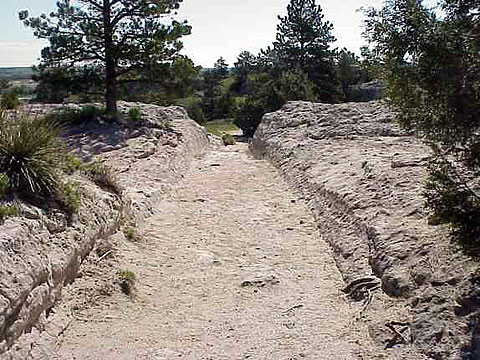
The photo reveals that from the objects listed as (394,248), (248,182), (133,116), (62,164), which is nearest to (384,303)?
(394,248)

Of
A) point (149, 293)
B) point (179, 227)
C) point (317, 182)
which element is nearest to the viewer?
point (149, 293)

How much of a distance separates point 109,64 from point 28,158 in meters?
11.7

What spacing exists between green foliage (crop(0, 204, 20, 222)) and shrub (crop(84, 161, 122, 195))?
2.83 meters

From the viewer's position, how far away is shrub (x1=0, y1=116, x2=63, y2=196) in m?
6.57

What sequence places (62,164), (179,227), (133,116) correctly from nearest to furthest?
(62,164) → (179,227) → (133,116)

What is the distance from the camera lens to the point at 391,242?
7.20 m

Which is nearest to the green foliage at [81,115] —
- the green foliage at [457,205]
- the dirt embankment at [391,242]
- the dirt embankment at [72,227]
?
the dirt embankment at [72,227]

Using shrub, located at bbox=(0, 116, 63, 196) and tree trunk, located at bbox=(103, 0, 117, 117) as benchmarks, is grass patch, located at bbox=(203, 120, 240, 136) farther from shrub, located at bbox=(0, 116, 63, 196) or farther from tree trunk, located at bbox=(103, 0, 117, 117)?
shrub, located at bbox=(0, 116, 63, 196)

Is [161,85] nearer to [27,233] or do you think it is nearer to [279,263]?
[279,263]

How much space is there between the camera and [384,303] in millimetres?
6168

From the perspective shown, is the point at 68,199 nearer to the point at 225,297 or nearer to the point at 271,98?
the point at 225,297

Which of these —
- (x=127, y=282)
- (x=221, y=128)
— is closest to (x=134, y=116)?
(x=127, y=282)

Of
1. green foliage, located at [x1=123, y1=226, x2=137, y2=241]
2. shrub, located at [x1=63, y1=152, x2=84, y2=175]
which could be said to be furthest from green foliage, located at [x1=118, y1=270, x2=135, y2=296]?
shrub, located at [x1=63, y1=152, x2=84, y2=175]

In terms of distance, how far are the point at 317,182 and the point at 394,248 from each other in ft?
16.3
